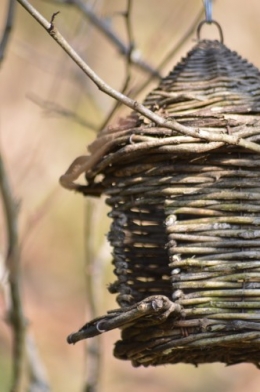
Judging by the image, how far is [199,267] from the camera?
1.58m

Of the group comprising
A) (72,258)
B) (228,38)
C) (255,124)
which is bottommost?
(255,124)

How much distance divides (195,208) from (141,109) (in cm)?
23

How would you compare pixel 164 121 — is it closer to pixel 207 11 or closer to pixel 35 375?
pixel 207 11

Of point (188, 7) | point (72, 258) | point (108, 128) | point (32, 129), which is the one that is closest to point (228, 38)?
point (188, 7)

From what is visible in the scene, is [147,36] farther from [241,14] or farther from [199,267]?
[199,267]

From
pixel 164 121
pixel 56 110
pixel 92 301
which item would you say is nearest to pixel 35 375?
pixel 92 301

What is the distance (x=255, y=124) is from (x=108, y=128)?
0.29 metres

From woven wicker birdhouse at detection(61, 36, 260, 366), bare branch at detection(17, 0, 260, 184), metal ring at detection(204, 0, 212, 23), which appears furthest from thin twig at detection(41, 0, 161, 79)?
bare branch at detection(17, 0, 260, 184)

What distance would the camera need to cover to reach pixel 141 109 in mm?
1462

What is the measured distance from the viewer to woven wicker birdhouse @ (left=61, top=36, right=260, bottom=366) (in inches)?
60.6

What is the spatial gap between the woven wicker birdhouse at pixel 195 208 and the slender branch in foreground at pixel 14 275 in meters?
0.69

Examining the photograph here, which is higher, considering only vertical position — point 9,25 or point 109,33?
point 109,33

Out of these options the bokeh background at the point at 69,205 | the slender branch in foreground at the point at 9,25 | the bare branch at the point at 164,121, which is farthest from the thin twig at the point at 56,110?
the bokeh background at the point at 69,205

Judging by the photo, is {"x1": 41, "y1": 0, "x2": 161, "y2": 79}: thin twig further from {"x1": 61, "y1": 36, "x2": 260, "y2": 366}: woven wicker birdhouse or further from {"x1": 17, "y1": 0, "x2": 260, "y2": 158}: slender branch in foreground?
{"x1": 17, "y1": 0, "x2": 260, "y2": 158}: slender branch in foreground
